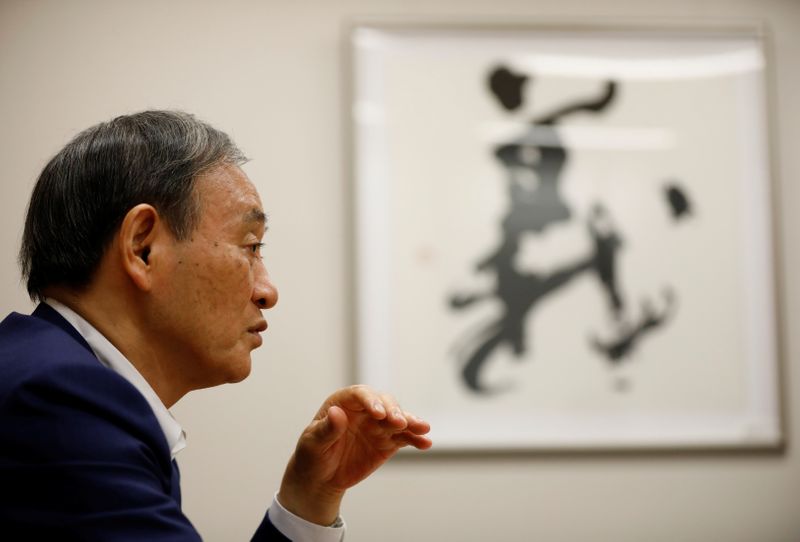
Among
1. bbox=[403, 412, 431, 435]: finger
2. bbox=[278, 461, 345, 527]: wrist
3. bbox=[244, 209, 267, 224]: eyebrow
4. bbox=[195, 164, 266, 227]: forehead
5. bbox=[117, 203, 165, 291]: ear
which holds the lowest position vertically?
bbox=[278, 461, 345, 527]: wrist

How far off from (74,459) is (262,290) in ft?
1.55

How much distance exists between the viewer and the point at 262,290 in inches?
51.0

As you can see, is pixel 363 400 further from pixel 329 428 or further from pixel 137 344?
pixel 137 344

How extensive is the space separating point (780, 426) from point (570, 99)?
1095mm

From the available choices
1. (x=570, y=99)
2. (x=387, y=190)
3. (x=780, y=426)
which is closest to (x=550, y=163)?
(x=570, y=99)

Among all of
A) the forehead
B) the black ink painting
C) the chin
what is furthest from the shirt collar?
the black ink painting

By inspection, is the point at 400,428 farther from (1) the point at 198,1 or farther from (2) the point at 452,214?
(1) the point at 198,1

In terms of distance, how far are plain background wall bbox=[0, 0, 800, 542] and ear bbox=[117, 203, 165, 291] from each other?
110cm

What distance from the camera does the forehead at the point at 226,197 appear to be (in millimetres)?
→ 1203

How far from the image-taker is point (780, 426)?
2.27 m

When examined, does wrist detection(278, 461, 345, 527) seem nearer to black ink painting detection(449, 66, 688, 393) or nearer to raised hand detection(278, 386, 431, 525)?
raised hand detection(278, 386, 431, 525)

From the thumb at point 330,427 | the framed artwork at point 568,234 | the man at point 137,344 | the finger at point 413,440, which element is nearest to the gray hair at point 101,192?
the man at point 137,344

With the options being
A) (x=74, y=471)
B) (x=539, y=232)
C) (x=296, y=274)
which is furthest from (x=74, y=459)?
(x=539, y=232)

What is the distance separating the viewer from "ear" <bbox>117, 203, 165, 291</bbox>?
112 cm
